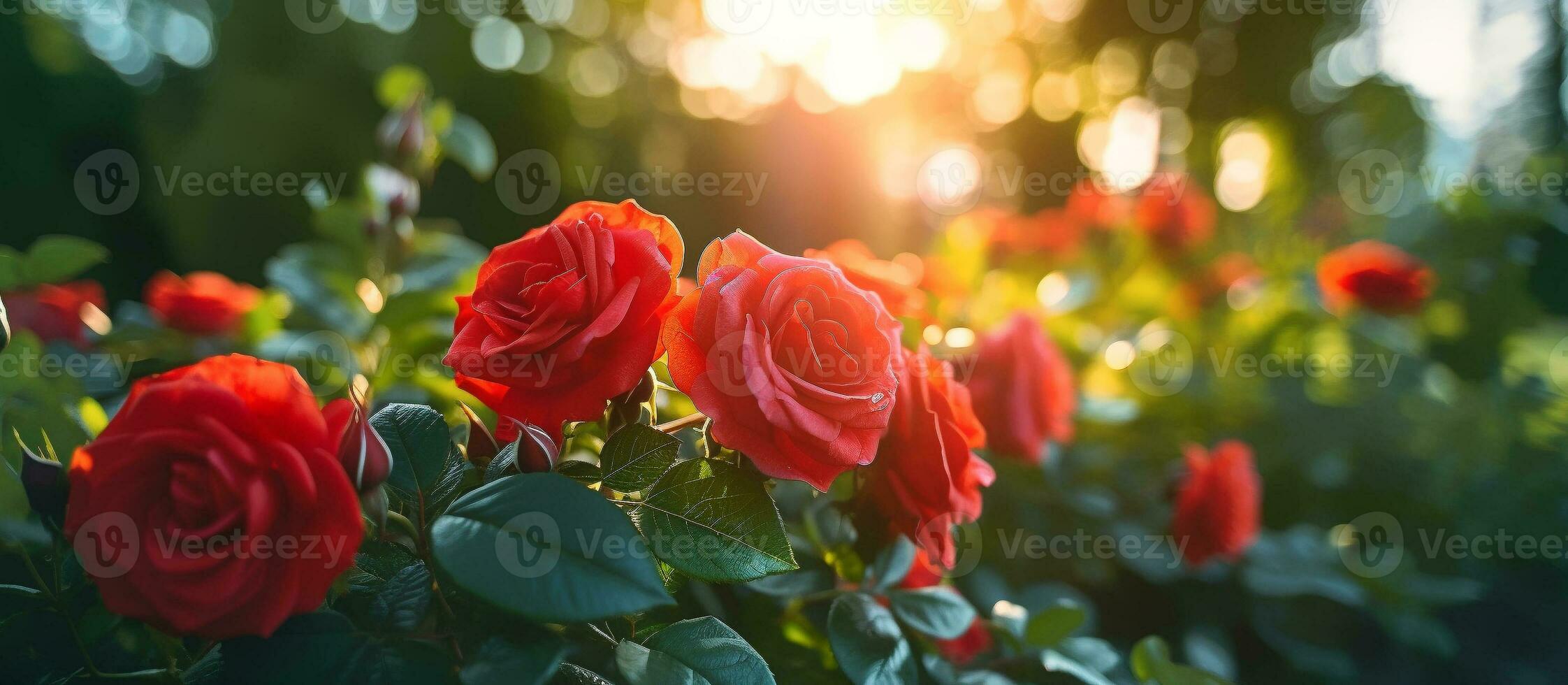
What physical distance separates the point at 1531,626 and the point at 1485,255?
886mm

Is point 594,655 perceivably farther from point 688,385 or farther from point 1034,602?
point 1034,602

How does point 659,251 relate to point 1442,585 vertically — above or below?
above

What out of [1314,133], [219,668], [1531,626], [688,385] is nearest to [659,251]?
[688,385]

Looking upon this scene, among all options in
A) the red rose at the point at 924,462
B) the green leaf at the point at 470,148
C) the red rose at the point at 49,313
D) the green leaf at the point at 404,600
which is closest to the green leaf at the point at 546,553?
the green leaf at the point at 404,600

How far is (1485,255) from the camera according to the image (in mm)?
1966

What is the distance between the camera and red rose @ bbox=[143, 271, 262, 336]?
3.71ft

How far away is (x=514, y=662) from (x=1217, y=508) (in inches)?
44.8

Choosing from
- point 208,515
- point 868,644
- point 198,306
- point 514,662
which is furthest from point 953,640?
point 198,306

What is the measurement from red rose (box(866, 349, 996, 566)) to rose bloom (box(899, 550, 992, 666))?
151mm

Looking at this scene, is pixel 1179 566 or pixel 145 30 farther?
pixel 145 30

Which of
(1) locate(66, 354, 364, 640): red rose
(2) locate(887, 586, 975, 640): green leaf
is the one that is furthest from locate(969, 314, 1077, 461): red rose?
(1) locate(66, 354, 364, 640): red rose

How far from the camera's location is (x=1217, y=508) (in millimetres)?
1212

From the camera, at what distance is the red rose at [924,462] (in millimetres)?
552

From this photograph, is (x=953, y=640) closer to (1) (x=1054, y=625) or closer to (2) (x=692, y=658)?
(1) (x=1054, y=625)
